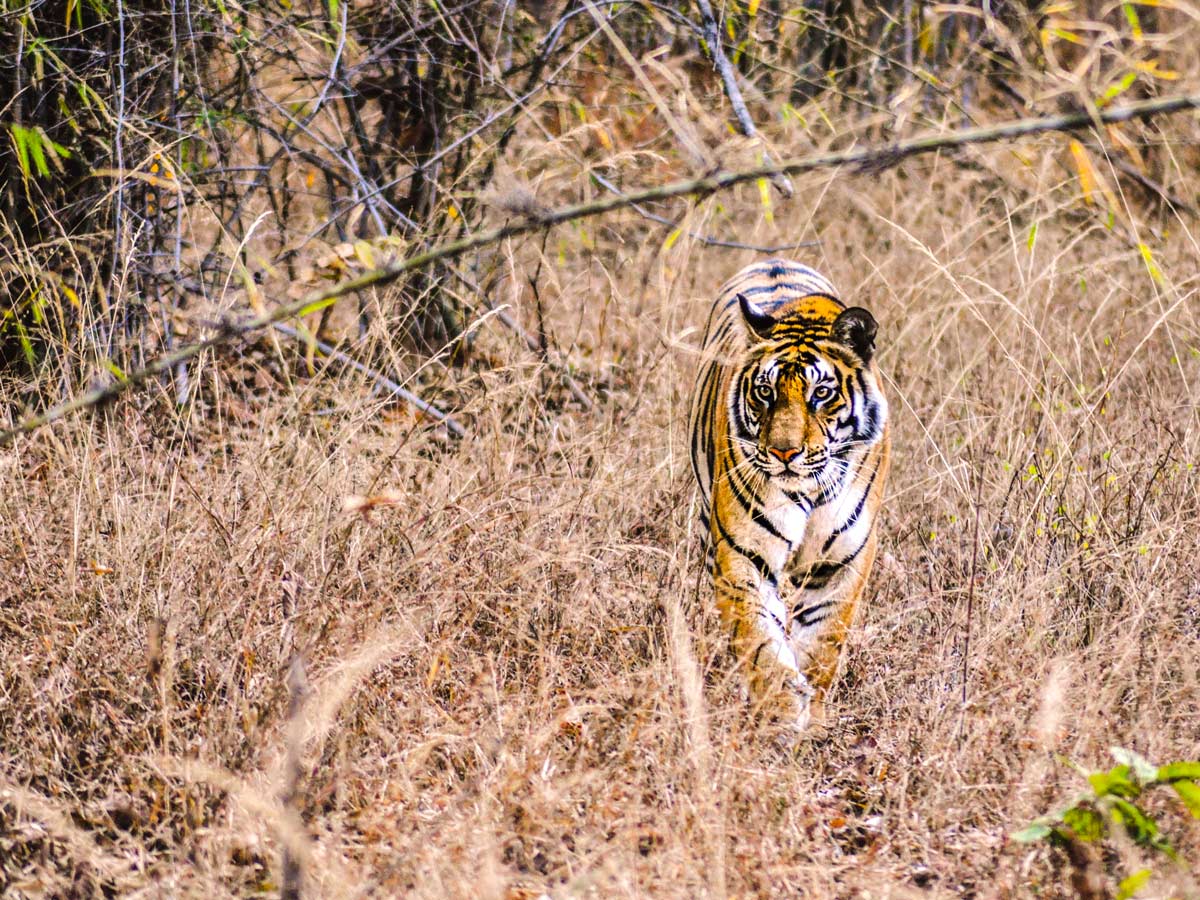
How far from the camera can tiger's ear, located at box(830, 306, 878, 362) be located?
11.2 ft

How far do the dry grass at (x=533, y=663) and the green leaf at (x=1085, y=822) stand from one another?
0.53ft

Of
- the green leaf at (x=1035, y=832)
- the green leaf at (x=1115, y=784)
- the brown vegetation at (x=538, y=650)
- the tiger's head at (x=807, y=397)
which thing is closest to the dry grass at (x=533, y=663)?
the brown vegetation at (x=538, y=650)

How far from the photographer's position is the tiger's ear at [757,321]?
11.7ft

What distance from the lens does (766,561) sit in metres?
3.56

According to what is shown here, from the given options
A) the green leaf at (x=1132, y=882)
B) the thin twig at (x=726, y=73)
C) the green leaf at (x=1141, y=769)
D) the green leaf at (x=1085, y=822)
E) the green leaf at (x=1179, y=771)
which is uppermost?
the thin twig at (x=726, y=73)

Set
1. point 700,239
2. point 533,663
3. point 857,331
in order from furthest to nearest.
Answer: point 700,239 → point 857,331 → point 533,663

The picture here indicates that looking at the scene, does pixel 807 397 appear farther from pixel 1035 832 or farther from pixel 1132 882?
pixel 1132 882

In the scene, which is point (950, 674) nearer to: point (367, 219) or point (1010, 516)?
point (1010, 516)

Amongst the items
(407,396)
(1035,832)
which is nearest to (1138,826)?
(1035,832)

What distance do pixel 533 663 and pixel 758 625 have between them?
0.70 meters

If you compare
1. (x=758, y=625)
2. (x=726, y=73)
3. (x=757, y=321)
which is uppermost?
(x=726, y=73)

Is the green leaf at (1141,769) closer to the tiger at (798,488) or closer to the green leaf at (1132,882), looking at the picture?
the green leaf at (1132,882)

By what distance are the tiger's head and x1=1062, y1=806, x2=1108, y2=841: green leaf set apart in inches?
48.7

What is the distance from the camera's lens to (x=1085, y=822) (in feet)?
7.82
